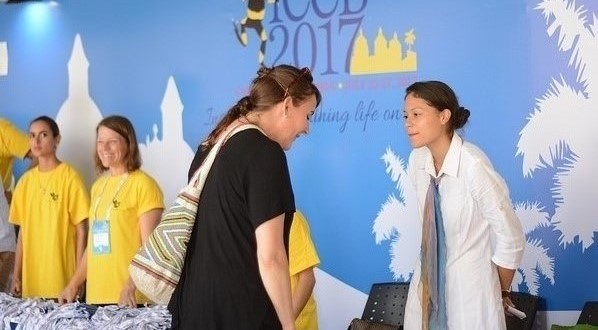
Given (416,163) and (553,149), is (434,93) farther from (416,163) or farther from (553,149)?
(553,149)

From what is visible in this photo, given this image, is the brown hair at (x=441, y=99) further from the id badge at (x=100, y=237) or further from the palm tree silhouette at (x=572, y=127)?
the id badge at (x=100, y=237)

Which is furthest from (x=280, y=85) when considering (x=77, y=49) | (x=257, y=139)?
(x=77, y=49)

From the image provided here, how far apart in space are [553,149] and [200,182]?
2.14 metres

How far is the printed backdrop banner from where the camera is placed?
4344 millimetres

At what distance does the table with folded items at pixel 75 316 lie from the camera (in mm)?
3406

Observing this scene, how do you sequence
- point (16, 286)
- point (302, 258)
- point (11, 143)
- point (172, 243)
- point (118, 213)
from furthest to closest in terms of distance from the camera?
point (11, 143), point (16, 286), point (118, 213), point (302, 258), point (172, 243)

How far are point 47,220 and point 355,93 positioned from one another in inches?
70.9

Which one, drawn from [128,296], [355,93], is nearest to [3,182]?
[128,296]

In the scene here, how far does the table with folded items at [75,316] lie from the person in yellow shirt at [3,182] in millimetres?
1666

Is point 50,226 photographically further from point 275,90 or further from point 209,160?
point 275,90

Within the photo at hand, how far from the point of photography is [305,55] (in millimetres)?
5113

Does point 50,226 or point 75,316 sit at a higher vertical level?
point 50,226

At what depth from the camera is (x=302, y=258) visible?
3.60 m

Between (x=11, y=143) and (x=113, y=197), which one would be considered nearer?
(x=113, y=197)
